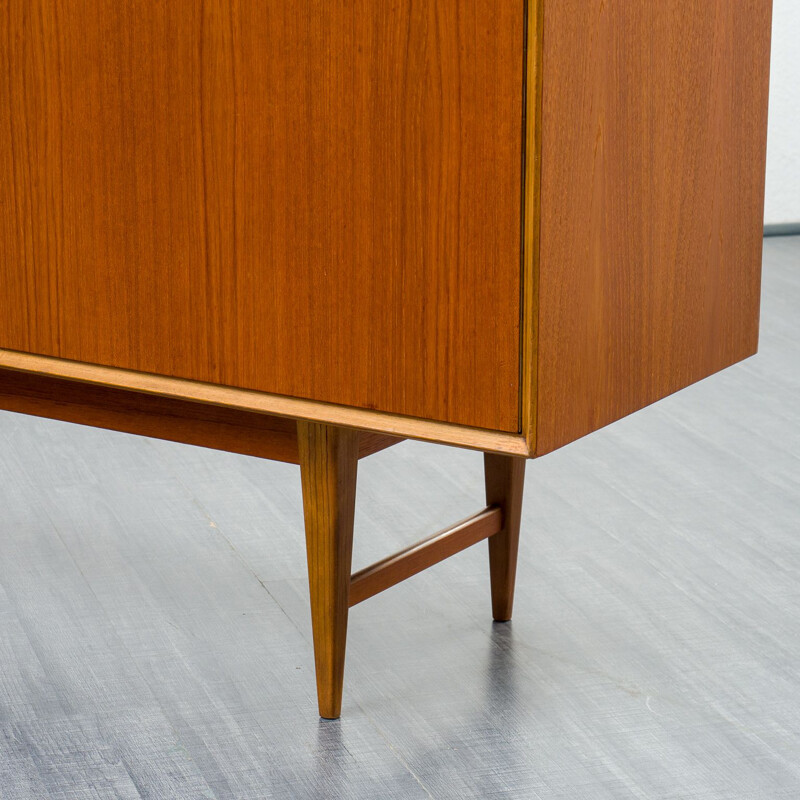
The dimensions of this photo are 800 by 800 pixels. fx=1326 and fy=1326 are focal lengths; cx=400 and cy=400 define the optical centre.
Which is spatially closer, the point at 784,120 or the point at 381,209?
the point at 381,209

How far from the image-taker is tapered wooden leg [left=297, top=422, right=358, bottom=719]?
1.54m

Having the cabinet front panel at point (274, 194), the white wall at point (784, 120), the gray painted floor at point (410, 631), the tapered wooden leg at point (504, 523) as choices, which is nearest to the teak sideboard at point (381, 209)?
the cabinet front panel at point (274, 194)

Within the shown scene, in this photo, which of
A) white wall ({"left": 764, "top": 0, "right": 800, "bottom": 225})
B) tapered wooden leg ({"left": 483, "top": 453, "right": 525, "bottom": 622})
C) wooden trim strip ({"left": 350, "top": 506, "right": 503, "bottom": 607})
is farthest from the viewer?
white wall ({"left": 764, "top": 0, "right": 800, "bottom": 225})

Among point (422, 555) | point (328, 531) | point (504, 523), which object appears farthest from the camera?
point (504, 523)

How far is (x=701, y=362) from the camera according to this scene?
1488mm

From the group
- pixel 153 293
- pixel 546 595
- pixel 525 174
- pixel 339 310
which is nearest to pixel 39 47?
pixel 153 293

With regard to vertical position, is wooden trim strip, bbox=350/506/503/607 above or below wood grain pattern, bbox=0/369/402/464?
below

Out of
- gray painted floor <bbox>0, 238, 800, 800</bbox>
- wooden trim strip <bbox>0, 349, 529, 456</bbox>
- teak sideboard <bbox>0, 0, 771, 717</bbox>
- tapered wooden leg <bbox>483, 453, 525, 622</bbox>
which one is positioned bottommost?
gray painted floor <bbox>0, 238, 800, 800</bbox>

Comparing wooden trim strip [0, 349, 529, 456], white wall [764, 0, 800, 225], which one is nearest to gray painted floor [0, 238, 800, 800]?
wooden trim strip [0, 349, 529, 456]

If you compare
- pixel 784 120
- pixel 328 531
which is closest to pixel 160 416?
pixel 328 531

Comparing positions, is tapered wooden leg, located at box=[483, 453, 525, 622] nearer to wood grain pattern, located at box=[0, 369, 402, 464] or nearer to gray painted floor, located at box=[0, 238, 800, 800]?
gray painted floor, located at box=[0, 238, 800, 800]

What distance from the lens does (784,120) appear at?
505cm

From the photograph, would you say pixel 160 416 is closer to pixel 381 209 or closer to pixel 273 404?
pixel 273 404

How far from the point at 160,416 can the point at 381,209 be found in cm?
49
